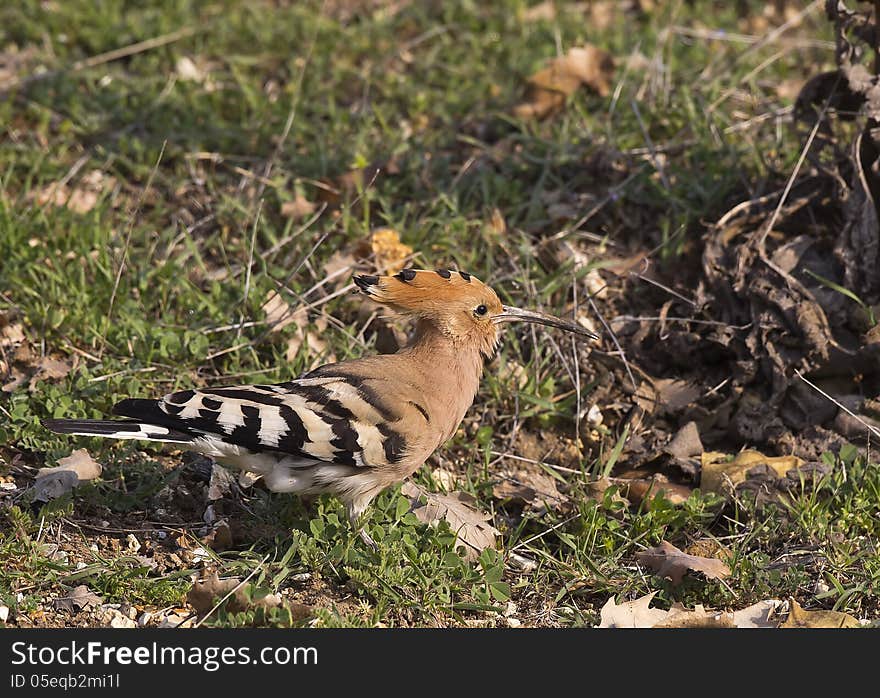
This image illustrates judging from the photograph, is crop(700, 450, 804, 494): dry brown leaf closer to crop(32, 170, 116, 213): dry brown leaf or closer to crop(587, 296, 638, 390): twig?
crop(587, 296, 638, 390): twig

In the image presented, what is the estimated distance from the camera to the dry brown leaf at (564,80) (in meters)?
5.77

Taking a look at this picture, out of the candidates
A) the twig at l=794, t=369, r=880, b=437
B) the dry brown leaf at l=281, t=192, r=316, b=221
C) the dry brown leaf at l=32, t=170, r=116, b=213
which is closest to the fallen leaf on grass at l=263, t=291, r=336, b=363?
the dry brown leaf at l=281, t=192, r=316, b=221

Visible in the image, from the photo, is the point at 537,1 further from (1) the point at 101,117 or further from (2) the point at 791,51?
(1) the point at 101,117

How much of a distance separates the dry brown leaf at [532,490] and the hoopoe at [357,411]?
36 cm

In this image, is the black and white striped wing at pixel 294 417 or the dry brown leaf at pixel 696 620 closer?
the dry brown leaf at pixel 696 620

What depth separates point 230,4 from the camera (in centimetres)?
663

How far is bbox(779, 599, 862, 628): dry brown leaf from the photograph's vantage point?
11.5 feet

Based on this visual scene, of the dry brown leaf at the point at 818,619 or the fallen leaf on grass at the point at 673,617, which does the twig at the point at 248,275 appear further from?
the dry brown leaf at the point at 818,619

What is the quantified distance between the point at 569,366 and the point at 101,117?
268 cm

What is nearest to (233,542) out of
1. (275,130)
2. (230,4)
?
(275,130)

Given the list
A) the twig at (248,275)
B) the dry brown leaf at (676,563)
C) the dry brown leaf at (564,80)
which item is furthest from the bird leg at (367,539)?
the dry brown leaf at (564,80)

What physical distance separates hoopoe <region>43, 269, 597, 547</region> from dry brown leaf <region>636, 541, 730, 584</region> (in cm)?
76

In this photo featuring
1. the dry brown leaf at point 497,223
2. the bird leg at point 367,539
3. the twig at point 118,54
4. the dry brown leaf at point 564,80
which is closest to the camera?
the bird leg at point 367,539

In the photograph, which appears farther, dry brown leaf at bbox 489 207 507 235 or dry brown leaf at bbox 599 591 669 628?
dry brown leaf at bbox 489 207 507 235
